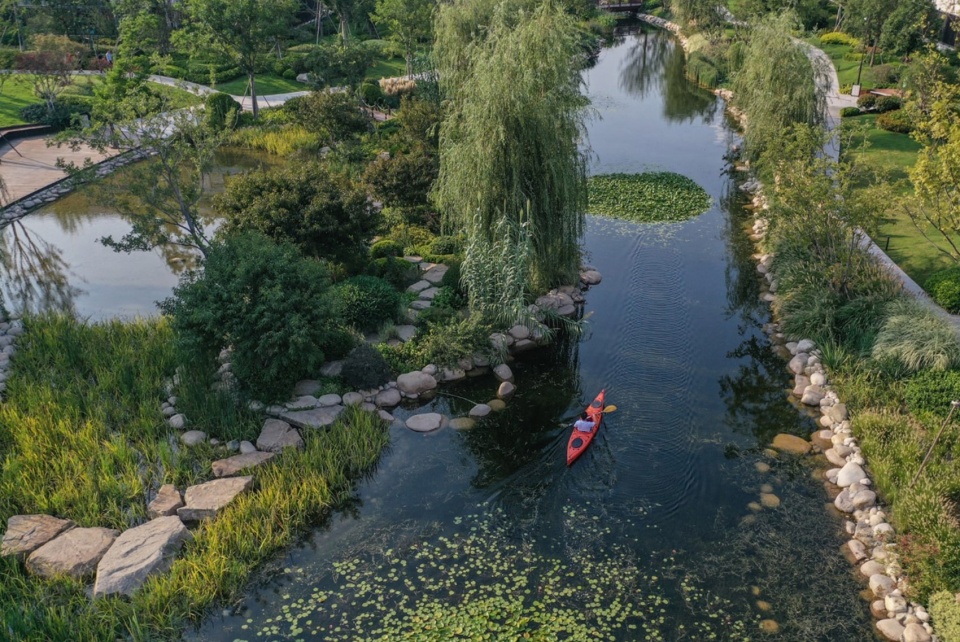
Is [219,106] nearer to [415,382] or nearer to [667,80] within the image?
[415,382]

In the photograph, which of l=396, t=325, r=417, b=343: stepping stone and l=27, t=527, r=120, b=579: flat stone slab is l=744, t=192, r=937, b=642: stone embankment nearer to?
l=396, t=325, r=417, b=343: stepping stone

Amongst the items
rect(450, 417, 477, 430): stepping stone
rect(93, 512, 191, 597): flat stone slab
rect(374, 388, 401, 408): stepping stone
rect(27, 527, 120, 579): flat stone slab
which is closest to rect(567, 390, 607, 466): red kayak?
rect(450, 417, 477, 430): stepping stone

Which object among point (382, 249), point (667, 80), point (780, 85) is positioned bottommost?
point (382, 249)

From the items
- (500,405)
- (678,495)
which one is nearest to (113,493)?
(500,405)

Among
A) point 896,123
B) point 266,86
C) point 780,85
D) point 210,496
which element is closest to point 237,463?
point 210,496

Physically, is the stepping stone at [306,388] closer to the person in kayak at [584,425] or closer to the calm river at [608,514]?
the calm river at [608,514]

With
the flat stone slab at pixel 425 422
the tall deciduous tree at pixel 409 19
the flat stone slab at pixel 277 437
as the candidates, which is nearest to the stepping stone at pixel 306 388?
the flat stone slab at pixel 277 437

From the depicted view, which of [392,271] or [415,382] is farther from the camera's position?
[392,271]
